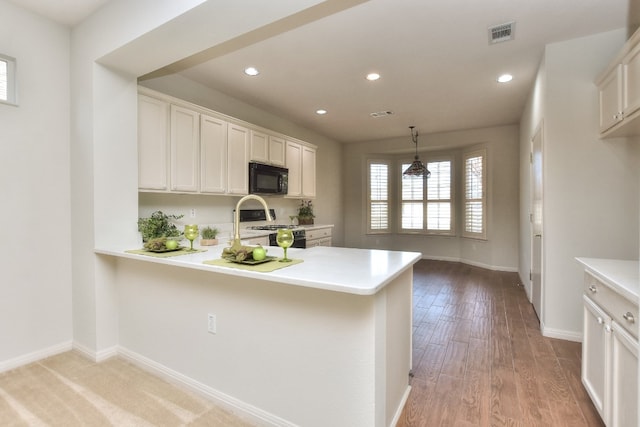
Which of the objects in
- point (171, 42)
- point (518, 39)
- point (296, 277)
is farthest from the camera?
point (518, 39)

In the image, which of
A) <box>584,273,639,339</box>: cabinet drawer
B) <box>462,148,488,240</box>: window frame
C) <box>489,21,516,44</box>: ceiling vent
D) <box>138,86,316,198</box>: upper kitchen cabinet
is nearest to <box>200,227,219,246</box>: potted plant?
<box>138,86,316,198</box>: upper kitchen cabinet

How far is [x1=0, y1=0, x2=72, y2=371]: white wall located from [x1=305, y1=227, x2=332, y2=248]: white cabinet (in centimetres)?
307

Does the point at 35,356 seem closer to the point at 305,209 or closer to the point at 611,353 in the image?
the point at 611,353

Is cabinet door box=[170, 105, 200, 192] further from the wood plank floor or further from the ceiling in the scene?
the wood plank floor

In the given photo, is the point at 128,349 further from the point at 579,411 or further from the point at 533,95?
the point at 533,95

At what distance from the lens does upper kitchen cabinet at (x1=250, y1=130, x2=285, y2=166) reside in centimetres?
413

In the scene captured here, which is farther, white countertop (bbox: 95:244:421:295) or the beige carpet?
the beige carpet

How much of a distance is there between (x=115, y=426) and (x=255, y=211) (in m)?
3.14

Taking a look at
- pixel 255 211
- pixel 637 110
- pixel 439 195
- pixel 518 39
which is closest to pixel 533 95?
pixel 518 39

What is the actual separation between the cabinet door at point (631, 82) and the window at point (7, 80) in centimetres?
429

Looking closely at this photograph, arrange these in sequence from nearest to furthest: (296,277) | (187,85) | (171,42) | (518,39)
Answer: (296,277) < (171,42) < (518,39) < (187,85)

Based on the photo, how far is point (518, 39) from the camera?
2762 millimetres

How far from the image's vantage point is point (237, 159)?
3854mm

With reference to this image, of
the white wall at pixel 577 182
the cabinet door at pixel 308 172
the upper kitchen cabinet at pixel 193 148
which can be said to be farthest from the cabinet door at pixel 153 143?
the white wall at pixel 577 182
